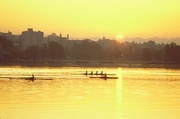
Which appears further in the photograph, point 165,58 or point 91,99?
point 165,58

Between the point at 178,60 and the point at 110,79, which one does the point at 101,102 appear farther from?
the point at 178,60

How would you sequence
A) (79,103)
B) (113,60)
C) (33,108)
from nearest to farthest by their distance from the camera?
1. (33,108)
2. (79,103)
3. (113,60)

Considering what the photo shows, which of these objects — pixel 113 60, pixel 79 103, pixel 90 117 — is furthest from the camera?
pixel 113 60

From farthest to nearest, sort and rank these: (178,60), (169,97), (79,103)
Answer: (178,60) < (169,97) < (79,103)

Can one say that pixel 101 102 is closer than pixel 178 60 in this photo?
Yes

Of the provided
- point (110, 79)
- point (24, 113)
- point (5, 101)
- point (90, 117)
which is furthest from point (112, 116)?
point (110, 79)

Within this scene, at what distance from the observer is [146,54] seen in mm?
183250

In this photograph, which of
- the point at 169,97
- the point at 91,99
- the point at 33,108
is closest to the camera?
the point at 33,108

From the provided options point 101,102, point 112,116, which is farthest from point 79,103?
point 112,116

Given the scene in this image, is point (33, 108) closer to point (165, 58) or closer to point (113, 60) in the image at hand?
point (165, 58)

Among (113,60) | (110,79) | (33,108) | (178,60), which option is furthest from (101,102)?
(113,60)

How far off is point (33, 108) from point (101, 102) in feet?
23.9

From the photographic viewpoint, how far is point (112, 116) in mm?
30766

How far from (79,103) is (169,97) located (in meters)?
11.3
